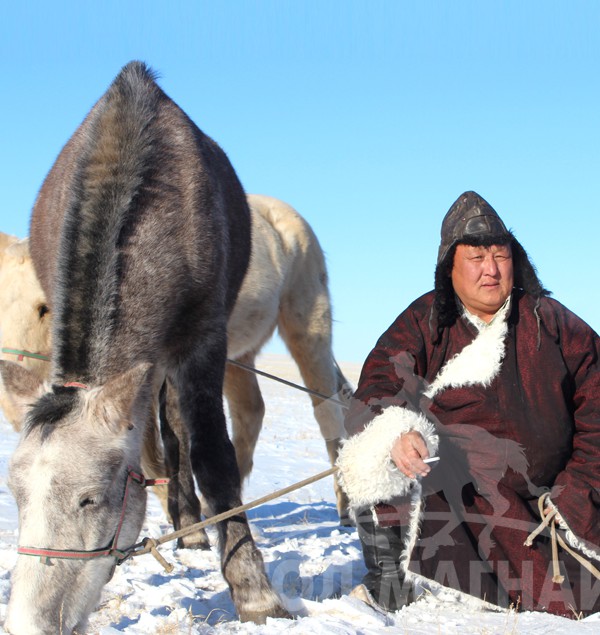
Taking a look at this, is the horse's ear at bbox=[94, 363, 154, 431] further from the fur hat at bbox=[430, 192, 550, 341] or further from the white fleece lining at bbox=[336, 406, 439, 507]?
the fur hat at bbox=[430, 192, 550, 341]

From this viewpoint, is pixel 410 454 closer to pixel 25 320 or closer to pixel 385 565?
pixel 385 565

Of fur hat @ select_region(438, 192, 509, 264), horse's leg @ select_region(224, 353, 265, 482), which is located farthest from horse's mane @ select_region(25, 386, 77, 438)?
horse's leg @ select_region(224, 353, 265, 482)

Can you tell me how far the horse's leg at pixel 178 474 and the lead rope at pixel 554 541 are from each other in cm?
231

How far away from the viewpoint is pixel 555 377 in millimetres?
3453

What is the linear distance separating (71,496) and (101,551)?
0.88 ft

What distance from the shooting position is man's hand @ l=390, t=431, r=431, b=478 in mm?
3229

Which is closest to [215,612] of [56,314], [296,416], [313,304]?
[56,314]

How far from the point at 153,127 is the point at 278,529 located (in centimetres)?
307

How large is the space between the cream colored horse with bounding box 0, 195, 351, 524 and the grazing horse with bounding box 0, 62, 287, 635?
1.48 metres

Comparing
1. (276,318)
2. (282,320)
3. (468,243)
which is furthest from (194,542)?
(282,320)

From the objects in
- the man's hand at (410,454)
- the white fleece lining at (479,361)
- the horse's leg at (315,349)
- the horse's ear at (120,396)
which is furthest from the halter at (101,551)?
the horse's leg at (315,349)

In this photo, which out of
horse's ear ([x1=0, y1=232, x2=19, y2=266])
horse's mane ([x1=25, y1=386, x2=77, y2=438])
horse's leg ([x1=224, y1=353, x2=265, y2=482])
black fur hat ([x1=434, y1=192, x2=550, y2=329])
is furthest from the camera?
horse's leg ([x1=224, y1=353, x2=265, y2=482])

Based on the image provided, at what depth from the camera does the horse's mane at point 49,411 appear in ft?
9.38

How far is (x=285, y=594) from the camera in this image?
379 centimetres
